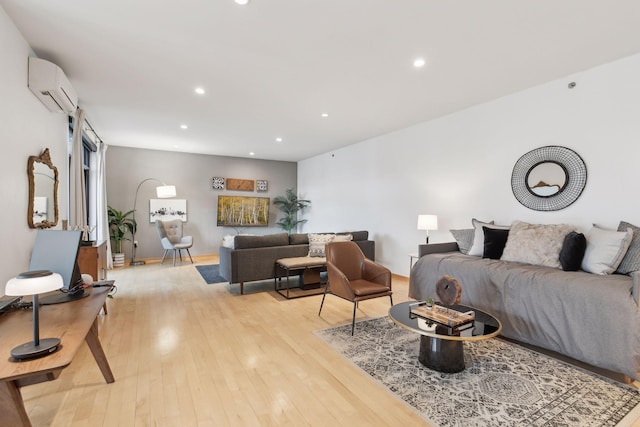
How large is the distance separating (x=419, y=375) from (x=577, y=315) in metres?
1.33

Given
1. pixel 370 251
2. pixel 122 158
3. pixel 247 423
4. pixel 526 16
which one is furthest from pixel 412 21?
pixel 122 158

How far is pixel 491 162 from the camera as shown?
4.08m

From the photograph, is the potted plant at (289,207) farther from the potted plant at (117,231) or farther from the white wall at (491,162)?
the potted plant at (117,231)

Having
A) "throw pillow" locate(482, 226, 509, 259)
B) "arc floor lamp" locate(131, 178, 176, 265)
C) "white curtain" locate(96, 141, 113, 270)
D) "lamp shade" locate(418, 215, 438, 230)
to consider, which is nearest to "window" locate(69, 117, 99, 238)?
"white curtain" locate(96, 141, 113, 270)

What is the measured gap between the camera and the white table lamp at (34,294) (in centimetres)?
128

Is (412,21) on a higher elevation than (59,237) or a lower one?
higher

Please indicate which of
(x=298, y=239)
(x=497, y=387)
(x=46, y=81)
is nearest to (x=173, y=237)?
(x=298, y=239)

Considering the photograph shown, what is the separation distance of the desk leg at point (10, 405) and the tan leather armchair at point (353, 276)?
237 centimetres

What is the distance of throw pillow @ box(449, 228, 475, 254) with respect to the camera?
154 inches

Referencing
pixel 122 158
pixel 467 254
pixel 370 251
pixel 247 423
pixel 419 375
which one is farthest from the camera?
pixel 122 158

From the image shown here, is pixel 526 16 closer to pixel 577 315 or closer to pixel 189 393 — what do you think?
pixel 577 315

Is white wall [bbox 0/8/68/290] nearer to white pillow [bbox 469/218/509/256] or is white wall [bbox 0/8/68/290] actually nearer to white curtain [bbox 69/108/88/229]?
white curtain [bbox 69/108/88/229]

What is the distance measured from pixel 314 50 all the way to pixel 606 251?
124 inches

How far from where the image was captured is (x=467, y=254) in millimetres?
3830
